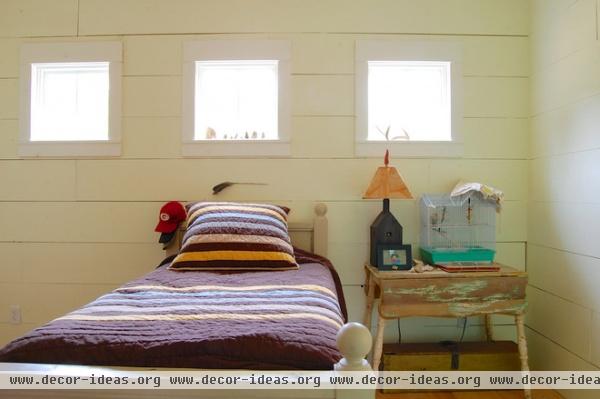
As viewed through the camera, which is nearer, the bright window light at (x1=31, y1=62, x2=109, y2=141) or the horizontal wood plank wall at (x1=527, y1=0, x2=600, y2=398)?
the horizontal wood plank wall at (x1=527, y1=0, x2=600, y2=398)

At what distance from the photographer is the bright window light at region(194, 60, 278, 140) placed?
2.20 metres

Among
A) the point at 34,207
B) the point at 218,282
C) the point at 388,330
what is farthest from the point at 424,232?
the point at 34,207

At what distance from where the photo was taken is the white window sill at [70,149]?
2146mm

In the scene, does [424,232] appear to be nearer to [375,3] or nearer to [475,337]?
[475,337]

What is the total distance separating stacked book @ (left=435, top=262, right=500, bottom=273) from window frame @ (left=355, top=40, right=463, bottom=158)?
0.67m

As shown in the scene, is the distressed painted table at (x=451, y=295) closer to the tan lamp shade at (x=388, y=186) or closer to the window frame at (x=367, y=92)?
the tan lamp shade at (x=388, y=186)

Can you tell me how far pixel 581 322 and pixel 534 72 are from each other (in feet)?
4.69

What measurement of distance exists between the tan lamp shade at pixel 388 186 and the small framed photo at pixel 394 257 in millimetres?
276

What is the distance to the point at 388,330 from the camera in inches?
82.9

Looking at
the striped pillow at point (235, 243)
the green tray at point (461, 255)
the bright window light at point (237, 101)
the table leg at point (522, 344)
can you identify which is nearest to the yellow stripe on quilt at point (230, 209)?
the striped pillow at point (235, 243)

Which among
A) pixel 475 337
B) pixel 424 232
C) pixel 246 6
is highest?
pixel 246 6

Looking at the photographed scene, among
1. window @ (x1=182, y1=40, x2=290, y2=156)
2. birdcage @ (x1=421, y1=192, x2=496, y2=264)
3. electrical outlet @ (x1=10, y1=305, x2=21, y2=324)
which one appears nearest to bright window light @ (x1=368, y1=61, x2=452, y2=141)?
birdcage @ (x1=421, y1=192, x2=496, y2=264)

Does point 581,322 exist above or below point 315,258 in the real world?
below

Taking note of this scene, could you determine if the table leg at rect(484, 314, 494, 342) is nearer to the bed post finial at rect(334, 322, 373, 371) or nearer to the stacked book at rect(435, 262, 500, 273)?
the stacked book at rect(435, 262, 500, 273)
